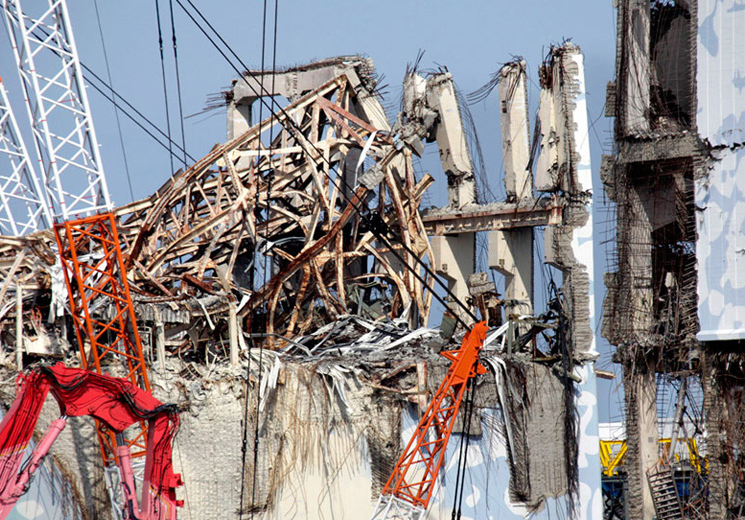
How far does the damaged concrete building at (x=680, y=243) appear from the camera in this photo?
22.4 m

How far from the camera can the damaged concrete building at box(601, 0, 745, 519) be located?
22.4m

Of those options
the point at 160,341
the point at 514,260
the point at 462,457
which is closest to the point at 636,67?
the point at 514,260

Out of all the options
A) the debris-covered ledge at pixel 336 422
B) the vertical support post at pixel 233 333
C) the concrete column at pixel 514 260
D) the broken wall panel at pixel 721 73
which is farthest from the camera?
the concrete column at pixel 514 260

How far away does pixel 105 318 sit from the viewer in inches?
877

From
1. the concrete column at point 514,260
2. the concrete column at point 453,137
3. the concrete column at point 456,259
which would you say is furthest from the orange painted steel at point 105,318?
the concrete column at point 453,137

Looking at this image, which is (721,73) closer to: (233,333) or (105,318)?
(233,333)

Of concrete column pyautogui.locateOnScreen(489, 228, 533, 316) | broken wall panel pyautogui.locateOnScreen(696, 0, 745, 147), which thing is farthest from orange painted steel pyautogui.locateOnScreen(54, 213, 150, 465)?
broken wall panel pyautogui.locateOnScreen(696, 0, 745, 147)

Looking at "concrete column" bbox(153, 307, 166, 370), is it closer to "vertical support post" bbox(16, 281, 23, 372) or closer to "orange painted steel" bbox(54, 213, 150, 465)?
"orange painted steel" bbox(54, 213, 150, 465)

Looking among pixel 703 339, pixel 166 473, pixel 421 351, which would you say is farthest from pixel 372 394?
pixel 703 339

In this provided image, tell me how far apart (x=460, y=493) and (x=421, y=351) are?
11.0ft

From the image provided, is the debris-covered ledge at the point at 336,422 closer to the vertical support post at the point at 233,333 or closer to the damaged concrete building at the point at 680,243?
the vertical support post at the point at 233,333

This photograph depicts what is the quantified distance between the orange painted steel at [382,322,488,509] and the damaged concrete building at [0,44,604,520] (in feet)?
1.54

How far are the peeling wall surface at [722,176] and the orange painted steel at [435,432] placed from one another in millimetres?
4710

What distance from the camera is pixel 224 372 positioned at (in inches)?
870
